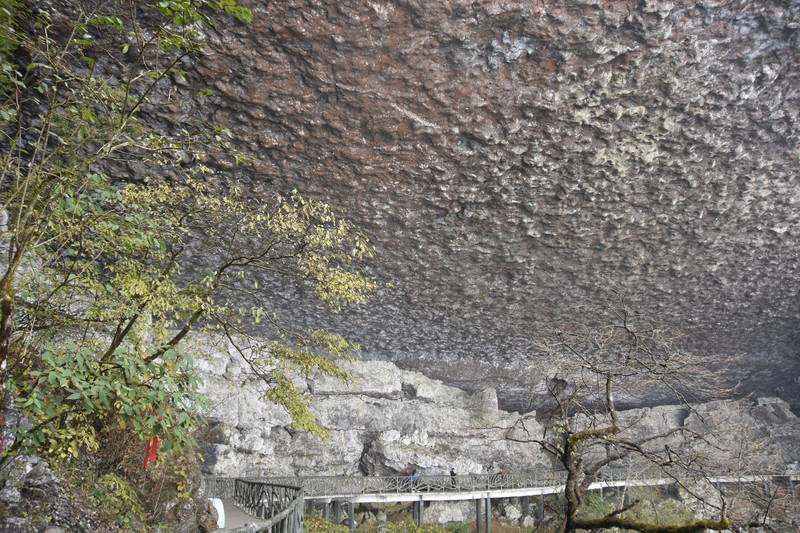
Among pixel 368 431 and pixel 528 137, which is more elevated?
pixel 528 137

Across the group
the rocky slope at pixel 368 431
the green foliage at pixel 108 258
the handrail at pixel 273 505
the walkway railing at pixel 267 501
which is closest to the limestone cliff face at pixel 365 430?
the rocky slope at pixel 368 431

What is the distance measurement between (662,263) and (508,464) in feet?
40.0

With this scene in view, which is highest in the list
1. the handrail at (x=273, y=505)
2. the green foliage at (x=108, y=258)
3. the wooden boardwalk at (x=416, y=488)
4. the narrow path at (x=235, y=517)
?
the green foliage at (x=108, y=258)

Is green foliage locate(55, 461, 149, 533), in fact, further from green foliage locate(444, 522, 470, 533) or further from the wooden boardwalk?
green foliage locate(444, 522, 470, 533)

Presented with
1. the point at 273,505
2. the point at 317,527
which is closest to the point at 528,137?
the point at 273,505

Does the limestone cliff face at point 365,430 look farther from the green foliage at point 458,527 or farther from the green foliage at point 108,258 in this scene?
the green foliage at point 108,258

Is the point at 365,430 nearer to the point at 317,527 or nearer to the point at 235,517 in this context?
the point at 317,527

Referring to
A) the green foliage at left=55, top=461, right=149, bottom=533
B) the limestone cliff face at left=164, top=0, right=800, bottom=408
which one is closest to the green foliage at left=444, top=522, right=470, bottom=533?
the limestone cliff face at left=164, top=0, right=800, bottom=408

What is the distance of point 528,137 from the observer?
11266 millimetres

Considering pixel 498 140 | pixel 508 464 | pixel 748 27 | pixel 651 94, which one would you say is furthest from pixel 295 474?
pixel 748 27

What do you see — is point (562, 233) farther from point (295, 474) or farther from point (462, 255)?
point (295, 474)

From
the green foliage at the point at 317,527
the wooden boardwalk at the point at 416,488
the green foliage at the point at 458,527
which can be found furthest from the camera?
the green foliage at the point at 458,527

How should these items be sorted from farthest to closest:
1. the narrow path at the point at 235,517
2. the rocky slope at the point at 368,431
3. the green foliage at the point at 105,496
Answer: the rocky slope at the point at 368,431 < the narrow path at the point at 235,517 < the green foliage at the point at 105,496

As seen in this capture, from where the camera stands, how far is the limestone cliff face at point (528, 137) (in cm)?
938
